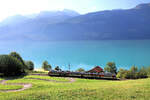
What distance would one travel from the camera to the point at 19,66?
3444 cm

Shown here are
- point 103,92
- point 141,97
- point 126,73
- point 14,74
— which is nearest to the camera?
point 141,97

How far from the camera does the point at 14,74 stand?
3350 cm

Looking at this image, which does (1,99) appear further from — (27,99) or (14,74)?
(14,74)

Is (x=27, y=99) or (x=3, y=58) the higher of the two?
(x=3, y=58)

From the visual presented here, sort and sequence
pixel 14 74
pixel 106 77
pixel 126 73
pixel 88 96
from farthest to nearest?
pixel 14 74 → pixel 126 73 → pixel 106 77 → pixel 88 96

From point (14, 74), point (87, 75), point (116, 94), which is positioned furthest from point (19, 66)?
point (116, 94)

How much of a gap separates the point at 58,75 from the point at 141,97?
22.4 meters

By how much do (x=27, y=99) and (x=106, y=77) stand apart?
20098 millimetres

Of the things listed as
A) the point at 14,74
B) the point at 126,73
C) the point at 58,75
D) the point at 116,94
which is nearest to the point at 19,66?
the point at 14,74

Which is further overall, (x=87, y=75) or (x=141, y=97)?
(x=87, y=75)

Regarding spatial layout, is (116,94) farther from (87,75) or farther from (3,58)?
(3,58)

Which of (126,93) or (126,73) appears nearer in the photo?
(126,93)

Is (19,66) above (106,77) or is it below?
above

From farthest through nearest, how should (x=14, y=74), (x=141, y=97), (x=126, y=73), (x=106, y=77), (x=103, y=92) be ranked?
(x=14, y=74), (x=126, y=73), (x=106, y=77), (x=103, y=92), (x=141, y=97)
